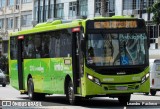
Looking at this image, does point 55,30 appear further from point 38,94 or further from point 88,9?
point 88,9

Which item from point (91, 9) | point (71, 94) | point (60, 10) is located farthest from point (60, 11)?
point (71, 94)

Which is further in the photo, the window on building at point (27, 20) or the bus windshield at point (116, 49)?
the window on building at point (27, 20)

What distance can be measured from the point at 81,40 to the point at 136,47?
2.07 meters

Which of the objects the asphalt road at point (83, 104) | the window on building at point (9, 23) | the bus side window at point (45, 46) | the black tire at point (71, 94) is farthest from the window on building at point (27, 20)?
the black tire at point (71, 94)

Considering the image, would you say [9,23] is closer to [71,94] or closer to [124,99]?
[124,99]

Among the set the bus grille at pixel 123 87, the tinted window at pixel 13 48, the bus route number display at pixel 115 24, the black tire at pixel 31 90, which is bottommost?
the black tire at pixel 31 90

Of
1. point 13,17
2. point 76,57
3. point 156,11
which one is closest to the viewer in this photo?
point 76,57

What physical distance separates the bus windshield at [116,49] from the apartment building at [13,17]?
57466 mm

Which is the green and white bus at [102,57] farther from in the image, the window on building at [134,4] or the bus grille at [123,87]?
the window on building at [134,4]

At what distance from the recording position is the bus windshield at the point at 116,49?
789 inches

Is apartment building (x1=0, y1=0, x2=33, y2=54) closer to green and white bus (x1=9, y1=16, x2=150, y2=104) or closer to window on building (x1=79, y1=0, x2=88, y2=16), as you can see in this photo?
window on building (x1=79, y1=0, x2=88, y2=16)

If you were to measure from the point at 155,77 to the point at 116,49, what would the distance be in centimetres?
1363

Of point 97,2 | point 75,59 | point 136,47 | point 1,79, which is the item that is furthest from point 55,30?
point 97,2

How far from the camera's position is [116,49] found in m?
20.2
